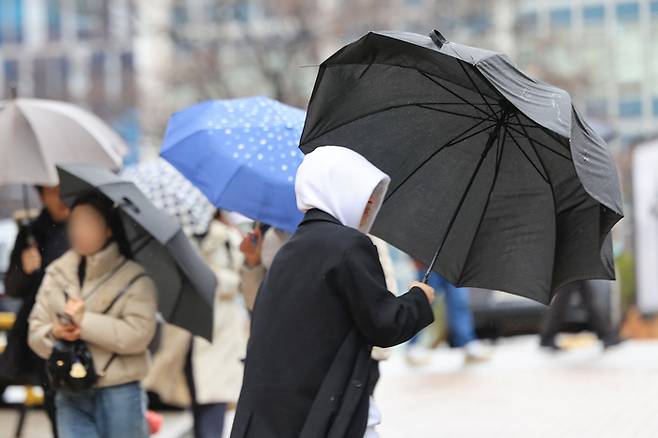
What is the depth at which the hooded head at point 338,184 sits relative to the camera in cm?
452

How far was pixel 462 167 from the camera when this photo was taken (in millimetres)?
5430

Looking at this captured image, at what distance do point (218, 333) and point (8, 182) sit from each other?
177 cm

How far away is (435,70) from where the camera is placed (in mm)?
5031

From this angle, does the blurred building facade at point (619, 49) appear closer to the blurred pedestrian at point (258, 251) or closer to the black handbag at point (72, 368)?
the blurred pedestrian at point (258, 251)

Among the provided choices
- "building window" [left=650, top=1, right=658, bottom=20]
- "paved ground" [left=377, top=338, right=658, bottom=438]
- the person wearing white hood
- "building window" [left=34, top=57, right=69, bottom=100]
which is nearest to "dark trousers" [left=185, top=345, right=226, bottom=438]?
"paved ground" [left=377, top=338, right=658, bottom=438]

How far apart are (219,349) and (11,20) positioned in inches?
2677

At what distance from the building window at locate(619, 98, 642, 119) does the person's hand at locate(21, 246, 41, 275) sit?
71.9 meters

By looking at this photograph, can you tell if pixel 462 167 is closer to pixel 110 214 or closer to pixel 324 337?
pixel 324 337

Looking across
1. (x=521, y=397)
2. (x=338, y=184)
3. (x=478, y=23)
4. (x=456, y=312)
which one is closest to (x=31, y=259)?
(x=338, y=184)

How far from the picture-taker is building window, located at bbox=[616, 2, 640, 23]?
7400 centimetres

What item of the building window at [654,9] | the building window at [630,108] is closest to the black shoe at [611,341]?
the building window at [654,9]

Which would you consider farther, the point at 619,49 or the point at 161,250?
the point at 619,49

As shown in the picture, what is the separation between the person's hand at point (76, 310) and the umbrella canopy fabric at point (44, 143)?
167 cm

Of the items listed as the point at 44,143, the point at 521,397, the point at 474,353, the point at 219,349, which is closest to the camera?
the point at 44,143
